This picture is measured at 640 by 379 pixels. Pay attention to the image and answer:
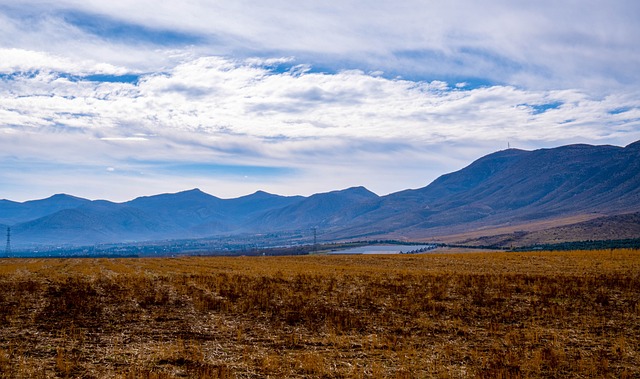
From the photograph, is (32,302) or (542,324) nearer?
(542,324)

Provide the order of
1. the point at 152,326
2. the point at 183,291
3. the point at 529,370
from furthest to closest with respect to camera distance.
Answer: the point at 183,291
the point at 152,326
the point at 529,370

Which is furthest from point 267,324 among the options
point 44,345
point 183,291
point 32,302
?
point 32,302

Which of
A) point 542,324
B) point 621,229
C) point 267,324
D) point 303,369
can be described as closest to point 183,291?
point 267,324

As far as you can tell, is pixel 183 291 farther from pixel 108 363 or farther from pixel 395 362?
pixel 395 362

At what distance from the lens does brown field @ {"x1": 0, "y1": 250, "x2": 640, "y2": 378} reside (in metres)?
14.0

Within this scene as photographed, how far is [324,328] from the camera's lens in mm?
19328

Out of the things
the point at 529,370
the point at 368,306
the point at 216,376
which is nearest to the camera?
the point at 216,376

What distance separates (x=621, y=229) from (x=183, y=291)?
19083 cm

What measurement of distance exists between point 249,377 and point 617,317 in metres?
15.6

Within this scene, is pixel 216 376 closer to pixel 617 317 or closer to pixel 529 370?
pixel 529 370

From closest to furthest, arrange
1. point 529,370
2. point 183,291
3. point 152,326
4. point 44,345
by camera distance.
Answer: point 529,370, point 44,345, point 152,326, point 183,291

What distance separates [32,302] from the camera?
23.6m

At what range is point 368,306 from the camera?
23.5 metres

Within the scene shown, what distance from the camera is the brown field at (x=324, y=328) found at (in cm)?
1401
